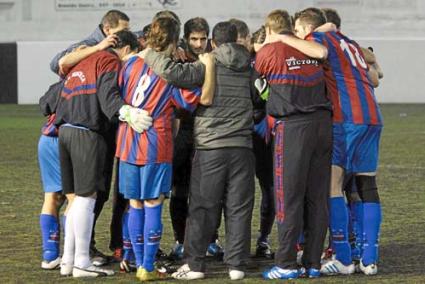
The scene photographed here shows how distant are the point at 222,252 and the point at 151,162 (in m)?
1.44

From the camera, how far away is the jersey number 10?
8.43m

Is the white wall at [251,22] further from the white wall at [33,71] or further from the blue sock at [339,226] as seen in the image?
the blue sock at [339,226]

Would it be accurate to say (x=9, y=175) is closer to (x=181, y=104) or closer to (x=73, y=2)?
(x=181, y=104)

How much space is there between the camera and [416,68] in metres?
31.0

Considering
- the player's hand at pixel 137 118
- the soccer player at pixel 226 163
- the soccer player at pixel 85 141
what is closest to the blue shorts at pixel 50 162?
the soccer player at pixel 85 141

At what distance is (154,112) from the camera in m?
8.13

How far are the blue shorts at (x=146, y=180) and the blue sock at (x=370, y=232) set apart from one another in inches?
56.8

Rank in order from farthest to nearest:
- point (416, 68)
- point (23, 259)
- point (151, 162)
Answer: point (416, 68), point (23, 259), point (151, 162)

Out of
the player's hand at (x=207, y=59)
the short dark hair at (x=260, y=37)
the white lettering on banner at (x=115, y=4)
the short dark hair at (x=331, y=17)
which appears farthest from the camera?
the white lettering on banner at (x=115, y=4)

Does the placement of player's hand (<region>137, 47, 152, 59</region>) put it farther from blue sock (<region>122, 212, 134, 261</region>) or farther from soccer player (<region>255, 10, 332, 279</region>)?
blue sock (<region>122, 212, 134, 261</region>)

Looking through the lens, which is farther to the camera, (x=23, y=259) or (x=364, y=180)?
(x=23, y=259)

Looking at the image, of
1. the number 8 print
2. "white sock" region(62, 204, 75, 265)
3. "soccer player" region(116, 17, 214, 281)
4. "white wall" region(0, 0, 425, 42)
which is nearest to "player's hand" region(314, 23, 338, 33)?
"soccer player" region(116, 17, 214, 281)

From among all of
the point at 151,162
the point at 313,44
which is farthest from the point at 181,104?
the point at 313,44

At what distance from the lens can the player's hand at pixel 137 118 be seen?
8.07 meters
